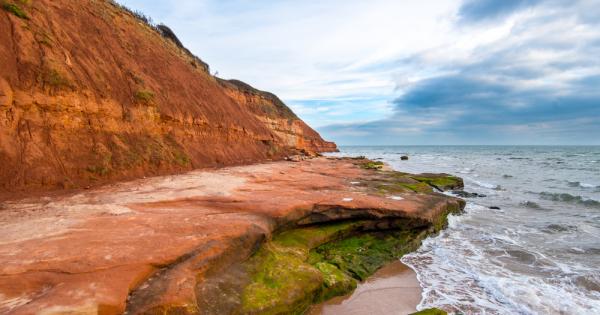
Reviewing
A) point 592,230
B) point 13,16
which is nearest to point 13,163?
point 13,16

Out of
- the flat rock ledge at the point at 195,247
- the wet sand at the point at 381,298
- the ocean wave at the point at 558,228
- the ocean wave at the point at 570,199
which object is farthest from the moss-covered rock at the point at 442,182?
the wet sand at the point at 381,298

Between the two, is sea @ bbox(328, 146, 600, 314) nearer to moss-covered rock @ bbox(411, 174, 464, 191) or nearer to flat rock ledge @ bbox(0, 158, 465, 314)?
flat rock ledge @ bbox(0, 158, 465, 314)

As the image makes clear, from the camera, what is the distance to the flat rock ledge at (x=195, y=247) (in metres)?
3.67

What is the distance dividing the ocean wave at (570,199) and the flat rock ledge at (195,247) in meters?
11.7

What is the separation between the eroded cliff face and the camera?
9.48 meters

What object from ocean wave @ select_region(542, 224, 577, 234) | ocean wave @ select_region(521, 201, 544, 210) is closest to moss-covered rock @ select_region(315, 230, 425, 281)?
ocean wave @ select_region(542, 224, 577, 234)

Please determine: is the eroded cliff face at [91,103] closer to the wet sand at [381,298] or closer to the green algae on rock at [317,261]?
the green algae on rock at [317,261]

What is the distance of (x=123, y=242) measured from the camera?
480 centimetres

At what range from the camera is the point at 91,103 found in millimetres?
12141

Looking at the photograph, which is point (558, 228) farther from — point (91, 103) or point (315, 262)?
point (91, 103)

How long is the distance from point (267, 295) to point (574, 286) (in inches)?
261

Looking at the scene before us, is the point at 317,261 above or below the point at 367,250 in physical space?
above

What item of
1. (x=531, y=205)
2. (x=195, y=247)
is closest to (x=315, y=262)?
(x=195, y=247)

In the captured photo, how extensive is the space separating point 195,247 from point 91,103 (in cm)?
1043
